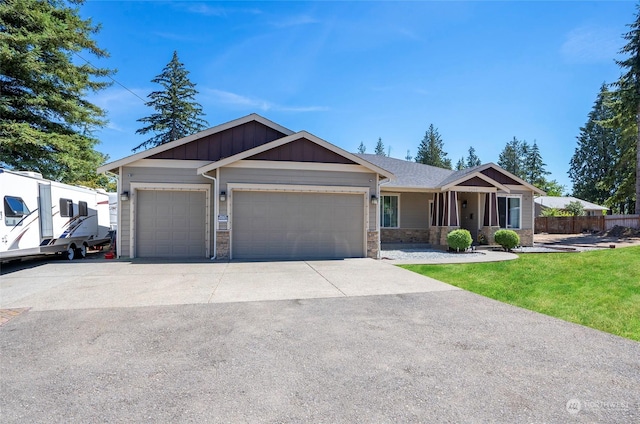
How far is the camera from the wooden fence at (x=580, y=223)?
21789mm

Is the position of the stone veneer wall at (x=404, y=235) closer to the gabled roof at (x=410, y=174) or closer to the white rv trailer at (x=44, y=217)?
the gabled roof at (x=410, y=174)

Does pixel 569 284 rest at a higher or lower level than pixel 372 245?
lower

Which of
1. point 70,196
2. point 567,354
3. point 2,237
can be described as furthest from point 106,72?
point 567,354

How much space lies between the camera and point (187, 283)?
7.05 m

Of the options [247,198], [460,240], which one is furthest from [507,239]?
[247,198]

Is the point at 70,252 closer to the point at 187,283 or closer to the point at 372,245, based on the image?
the point at 187,283

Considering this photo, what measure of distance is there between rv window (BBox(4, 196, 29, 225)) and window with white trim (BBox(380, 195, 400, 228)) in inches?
528

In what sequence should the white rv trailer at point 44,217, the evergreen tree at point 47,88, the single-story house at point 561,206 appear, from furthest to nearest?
the single-story house at point 561,206 < the evergreen tree at point 47,88 < the white rv trailer at point 44,217

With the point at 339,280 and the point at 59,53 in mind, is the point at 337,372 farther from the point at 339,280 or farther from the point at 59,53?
the point at 59,53

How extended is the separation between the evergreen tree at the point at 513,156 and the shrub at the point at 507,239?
170 ft

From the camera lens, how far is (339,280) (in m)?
7.56
